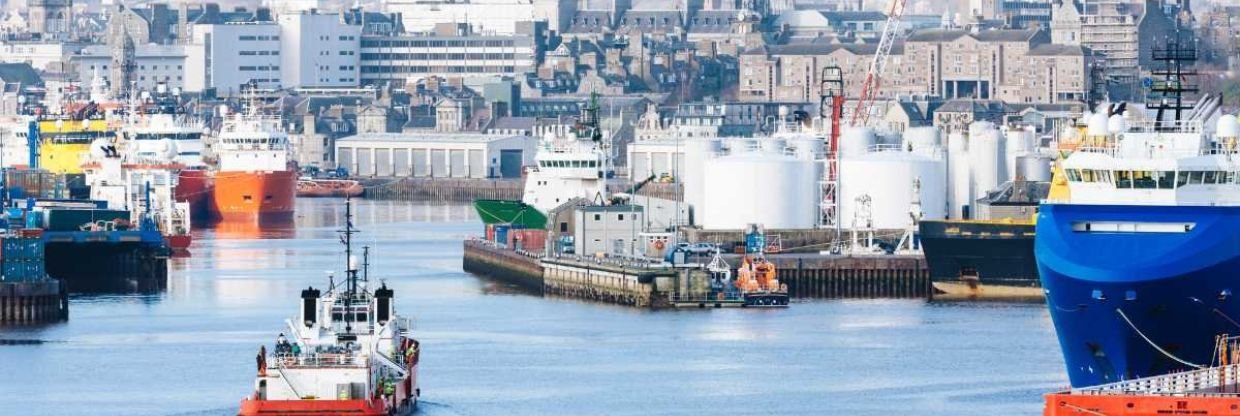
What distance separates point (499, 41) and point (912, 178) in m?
108

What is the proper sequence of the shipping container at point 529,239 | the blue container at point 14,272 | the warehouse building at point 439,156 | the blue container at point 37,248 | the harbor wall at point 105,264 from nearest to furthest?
the blue container at point 14,272, the blue container at point 37,248, the harbor wall at point 105,264, the shipping container at point 529,239, the warehouse building at point 439,156

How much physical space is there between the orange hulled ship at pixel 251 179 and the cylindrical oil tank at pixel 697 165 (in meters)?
25.4

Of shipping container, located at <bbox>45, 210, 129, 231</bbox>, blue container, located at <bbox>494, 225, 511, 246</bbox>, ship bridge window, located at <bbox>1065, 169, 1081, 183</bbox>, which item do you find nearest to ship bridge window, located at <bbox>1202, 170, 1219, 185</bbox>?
ship bridge window, located at <bbox>1065, 169, 1081, 183</bbox>

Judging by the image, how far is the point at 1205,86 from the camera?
129 metres

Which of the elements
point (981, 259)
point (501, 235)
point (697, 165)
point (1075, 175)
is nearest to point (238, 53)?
point (697, 165)

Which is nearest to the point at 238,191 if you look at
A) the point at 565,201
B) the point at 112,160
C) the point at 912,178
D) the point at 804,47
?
the point at 112,160

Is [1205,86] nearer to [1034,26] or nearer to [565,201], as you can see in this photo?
[1034,26]

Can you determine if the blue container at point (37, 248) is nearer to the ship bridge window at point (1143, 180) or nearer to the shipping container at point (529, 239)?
the shipping container at point (529, 239)

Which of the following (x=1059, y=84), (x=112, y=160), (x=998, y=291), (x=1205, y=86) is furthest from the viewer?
(x=1059, y=84)

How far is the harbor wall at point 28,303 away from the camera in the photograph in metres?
62.1

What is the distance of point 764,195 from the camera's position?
7775 cm

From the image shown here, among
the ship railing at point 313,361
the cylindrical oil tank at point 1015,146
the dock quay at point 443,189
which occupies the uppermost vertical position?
the cylindrical oil tank at point 1015,146

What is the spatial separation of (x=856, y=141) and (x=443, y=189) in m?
51.8

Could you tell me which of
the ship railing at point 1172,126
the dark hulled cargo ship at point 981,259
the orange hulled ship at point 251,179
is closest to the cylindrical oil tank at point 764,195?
the dark hulled cargo ship at point 981,259
